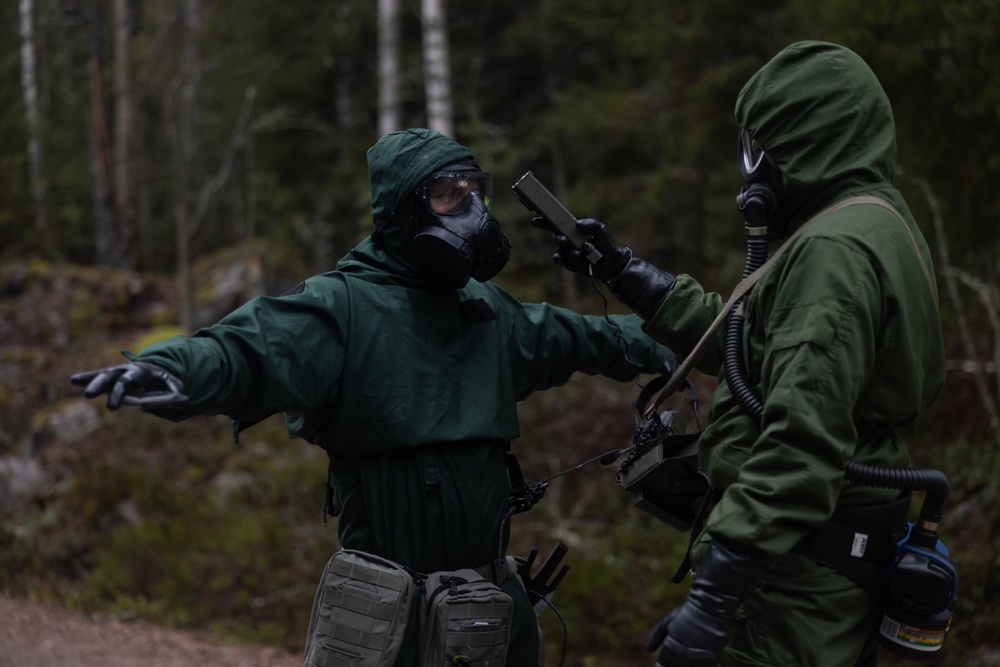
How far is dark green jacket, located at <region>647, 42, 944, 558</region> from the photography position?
8.02 feet

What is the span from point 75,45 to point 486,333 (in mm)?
23458

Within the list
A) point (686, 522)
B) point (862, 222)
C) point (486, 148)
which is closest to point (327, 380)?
point (686, 522)

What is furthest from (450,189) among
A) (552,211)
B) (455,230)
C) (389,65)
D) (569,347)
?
(389,65)

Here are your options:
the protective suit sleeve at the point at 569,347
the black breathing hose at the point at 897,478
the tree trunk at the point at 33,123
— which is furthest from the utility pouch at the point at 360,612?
the tree trunk at the point at 33,123

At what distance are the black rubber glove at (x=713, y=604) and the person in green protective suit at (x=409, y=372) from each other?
0.94 metres

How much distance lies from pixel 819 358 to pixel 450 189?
4.84 ft

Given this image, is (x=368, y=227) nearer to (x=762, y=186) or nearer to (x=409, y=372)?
(x=409, y=372)

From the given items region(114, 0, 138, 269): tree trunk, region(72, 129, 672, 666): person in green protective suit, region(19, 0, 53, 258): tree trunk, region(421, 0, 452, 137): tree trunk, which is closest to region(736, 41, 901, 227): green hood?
region(72, 129, 672, 666): person in green protective suit

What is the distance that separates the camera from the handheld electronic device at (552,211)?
3.30m

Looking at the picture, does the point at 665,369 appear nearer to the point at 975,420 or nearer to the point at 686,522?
the point at 686,522

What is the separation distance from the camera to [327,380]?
3.06m

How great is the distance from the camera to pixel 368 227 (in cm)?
850

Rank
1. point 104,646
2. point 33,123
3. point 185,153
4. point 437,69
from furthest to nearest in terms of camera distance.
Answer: point 33,123
point 185,153
point 437,69
point 104,646

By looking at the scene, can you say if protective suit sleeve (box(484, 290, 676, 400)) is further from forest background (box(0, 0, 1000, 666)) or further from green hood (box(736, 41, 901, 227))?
forest background (box(0, 0, 1000, 666))
